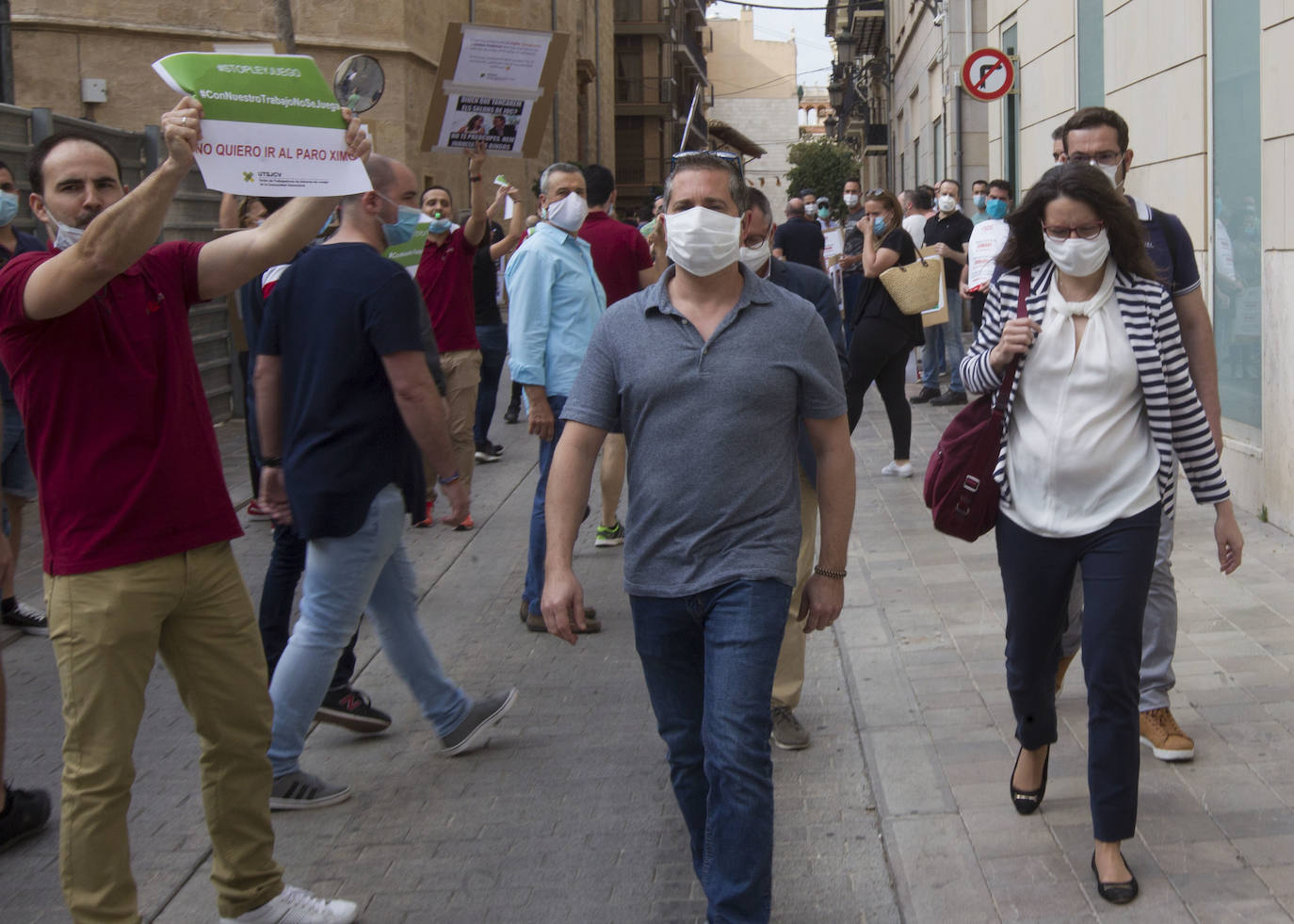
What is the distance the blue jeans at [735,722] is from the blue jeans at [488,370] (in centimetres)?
796

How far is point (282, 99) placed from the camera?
3.26m

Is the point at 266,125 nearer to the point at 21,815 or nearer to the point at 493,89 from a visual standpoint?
the point at 21,815

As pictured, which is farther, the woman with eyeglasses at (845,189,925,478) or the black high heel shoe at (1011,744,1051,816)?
the woman with eyeglasses at (845,189,925,478)

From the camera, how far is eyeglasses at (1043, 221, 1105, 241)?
369cm

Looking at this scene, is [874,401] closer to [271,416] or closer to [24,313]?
[271,416]

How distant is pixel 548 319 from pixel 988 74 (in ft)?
25.6

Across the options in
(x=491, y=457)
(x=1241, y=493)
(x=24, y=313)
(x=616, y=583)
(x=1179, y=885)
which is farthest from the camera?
(x=491, y=457)

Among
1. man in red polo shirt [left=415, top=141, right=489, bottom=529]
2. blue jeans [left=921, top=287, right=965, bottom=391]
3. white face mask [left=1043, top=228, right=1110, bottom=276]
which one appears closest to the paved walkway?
white face mask [left=1043, top=228, right=1110, bottom=276]

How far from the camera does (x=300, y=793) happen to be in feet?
14.7

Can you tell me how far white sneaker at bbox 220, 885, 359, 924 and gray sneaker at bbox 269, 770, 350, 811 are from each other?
2.66 feet

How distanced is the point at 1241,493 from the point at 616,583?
3546 millimetres

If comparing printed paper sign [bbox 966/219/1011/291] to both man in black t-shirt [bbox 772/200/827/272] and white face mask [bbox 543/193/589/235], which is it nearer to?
man in black t-shirt [bbox 772/200/827/272]

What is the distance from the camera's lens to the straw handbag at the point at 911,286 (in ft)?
30.9

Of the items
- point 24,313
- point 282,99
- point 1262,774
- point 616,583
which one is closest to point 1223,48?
point 616,583
